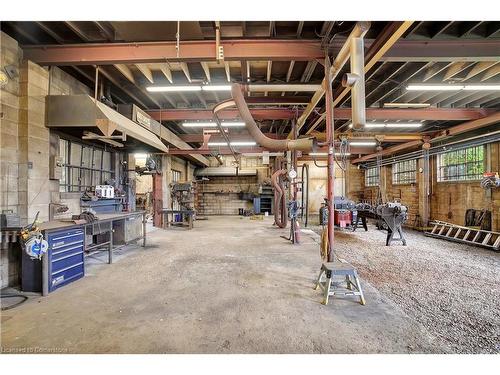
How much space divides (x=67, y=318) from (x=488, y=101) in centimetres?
978

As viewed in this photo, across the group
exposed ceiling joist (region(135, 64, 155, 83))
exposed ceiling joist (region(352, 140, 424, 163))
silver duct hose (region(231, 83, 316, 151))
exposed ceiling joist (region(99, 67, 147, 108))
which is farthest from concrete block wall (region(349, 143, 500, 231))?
exposed ceiling joist (region(99, 67, 147, 108))

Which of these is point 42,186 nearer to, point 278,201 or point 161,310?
point 161,310

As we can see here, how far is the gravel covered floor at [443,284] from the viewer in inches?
92.8

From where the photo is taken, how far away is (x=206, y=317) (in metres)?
2.59

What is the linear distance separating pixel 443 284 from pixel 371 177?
1122 cm

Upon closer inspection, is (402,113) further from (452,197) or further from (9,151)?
(9,151)

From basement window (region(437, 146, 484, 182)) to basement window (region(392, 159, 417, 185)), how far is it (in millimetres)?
1355

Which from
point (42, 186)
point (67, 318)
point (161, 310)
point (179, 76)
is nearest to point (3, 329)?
point (67, 318)

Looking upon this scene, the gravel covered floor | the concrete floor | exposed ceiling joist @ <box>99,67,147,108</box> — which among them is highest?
exposed ceiling joist @ <box>99,67,147,108</box>

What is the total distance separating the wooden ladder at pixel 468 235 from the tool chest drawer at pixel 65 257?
8.81m

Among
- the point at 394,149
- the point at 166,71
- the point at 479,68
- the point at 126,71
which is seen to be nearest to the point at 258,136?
the point at 166,71

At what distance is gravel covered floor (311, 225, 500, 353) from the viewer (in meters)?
2.36

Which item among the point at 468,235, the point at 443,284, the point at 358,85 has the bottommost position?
the point at 443,284

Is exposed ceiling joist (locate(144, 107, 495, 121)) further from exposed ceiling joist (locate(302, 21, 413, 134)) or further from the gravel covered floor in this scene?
the gravel covered floor
